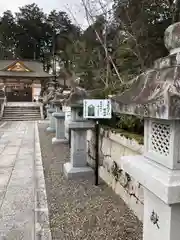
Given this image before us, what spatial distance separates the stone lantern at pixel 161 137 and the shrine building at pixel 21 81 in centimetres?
2811

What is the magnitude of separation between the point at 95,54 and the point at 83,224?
1000 cm

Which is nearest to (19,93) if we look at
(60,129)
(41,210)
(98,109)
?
(60,129)

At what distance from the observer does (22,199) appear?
4.10 metres

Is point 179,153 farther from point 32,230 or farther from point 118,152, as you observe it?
point 118,152

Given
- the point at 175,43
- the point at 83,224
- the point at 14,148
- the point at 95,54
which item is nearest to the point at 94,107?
the point at 83,224

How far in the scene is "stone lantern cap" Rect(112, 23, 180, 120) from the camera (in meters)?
1.48

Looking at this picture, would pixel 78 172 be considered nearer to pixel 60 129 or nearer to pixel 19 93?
pixel 60 129

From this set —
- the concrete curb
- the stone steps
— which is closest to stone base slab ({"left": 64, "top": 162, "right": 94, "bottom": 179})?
the concrete curb

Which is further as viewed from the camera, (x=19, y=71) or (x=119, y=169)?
(x=19, y=71)

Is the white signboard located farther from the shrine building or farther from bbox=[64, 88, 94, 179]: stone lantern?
the shrine building

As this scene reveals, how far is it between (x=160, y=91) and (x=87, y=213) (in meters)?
2.53

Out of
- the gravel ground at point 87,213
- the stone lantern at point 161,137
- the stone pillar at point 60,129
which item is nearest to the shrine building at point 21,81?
the stone pillar at point 60,129

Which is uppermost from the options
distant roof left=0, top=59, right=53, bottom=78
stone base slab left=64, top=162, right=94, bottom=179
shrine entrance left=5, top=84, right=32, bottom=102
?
distant roof left=0, top=59, right=53, bottom=78

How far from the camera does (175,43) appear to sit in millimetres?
1798
